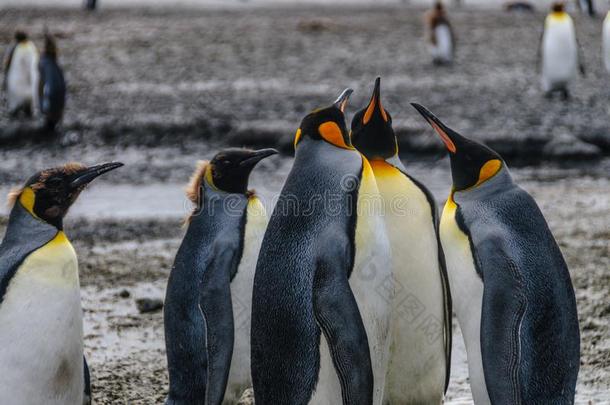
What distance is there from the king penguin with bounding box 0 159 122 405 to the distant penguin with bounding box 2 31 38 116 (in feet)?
33.4

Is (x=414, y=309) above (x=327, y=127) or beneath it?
beneath

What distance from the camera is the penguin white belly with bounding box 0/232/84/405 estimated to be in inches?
156

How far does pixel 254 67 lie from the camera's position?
1641 centimetres

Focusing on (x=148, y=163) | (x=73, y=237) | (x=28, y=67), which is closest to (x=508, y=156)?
(x=148, y=163)

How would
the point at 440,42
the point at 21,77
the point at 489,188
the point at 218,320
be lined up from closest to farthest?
the point at 489,188 → the point at 218,320 → the point at 21,77 → the point at 440,42

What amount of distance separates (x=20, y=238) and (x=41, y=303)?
0.92 ft

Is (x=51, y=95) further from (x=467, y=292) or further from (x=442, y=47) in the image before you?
(x=467, y=292)

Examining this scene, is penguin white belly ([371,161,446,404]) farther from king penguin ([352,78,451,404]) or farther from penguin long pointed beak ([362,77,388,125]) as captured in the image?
penguin long pointed beak ([362,77,388,125])

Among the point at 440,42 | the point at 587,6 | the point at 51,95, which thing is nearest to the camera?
the point at 51,95

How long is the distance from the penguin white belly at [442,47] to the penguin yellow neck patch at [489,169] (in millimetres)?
13544

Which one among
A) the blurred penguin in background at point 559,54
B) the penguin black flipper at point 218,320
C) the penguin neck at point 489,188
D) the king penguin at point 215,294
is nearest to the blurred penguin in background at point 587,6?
the blurred penguin in background at point 559,54

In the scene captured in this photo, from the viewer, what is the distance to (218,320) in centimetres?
421

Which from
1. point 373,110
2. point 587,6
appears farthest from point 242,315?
point 587,6

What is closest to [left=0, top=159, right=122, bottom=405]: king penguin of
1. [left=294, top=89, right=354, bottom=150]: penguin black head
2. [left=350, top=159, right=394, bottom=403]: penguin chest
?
[left=294, top=89, right=354, bottom=150]: penguin black head
